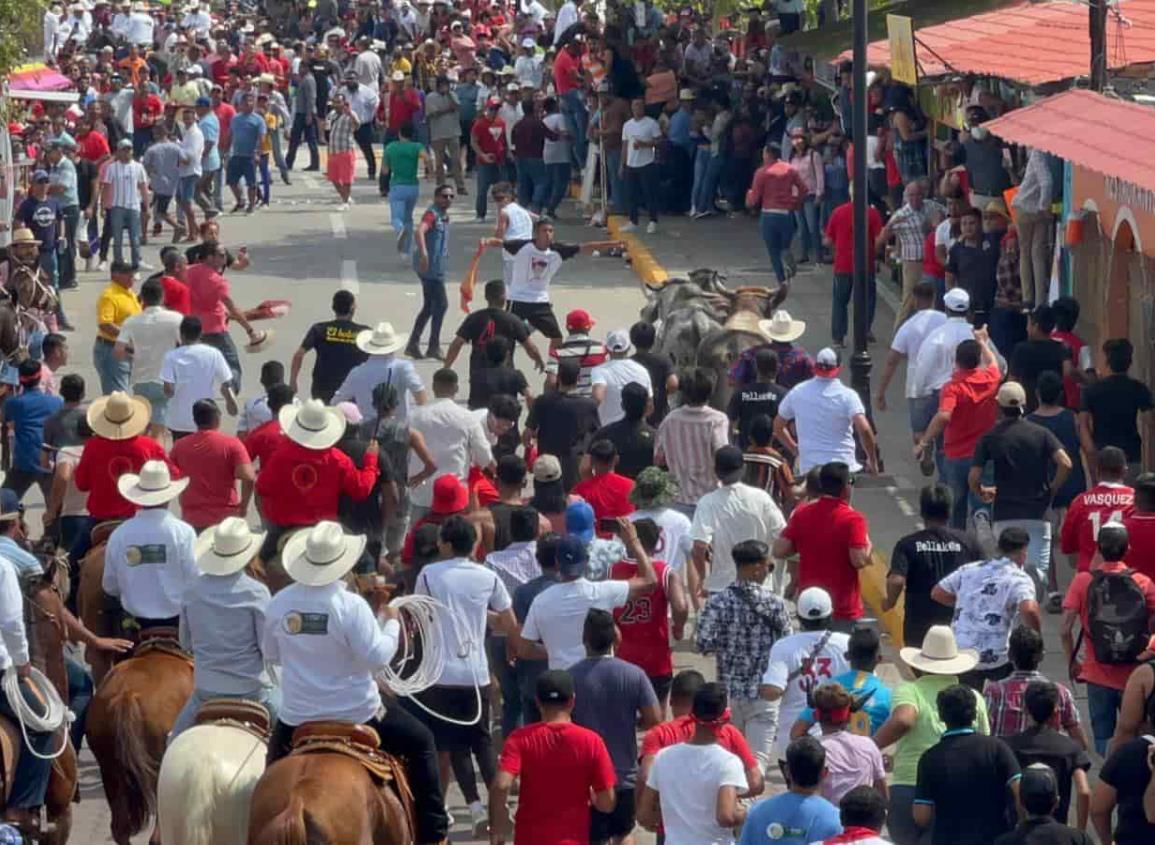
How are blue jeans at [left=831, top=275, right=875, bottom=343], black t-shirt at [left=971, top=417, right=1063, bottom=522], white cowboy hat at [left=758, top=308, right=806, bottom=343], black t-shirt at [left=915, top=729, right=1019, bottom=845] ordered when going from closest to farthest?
1. black t-shirt at [left=915, top=729, right=1019, bottom=845]
2. black t-shirt at [left=971, top=417, right=1063, bottom=522]
3. white cowboy hat at [left=758, top=308, right=806, bottom=343]
4. blue jeans at [left=831, top=275, right=875, bottom=343]

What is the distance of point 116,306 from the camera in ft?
64.6

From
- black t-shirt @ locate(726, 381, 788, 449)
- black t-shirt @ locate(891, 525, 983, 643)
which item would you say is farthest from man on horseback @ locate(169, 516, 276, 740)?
black t-shirt @ locate(726, 381, 788, 449)

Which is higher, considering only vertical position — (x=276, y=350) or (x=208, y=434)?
(x=208, y=434)

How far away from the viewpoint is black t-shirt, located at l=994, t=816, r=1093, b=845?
8828 millimetres

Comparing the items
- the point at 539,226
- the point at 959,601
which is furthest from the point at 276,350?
the point at 959,601

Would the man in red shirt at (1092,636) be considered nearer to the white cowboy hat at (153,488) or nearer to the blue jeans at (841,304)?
the white cowboy hat at (153,488)

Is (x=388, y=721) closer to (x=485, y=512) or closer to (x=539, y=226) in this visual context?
(x=485, y=512)

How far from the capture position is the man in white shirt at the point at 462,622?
11.5m

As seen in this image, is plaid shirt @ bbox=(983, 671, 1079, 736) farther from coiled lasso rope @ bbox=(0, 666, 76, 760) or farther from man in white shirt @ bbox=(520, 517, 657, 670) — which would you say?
coiled lasso rope @ bbox=(0, 666, 76, 760)

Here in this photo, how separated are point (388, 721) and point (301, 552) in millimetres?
857

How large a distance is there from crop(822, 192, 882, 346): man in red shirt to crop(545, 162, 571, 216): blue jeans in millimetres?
8159

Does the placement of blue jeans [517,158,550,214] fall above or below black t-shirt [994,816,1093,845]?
below

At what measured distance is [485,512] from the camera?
13281 millimetres

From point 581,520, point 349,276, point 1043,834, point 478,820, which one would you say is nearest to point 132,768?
point 478,820
